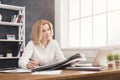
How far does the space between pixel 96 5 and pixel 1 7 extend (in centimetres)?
187

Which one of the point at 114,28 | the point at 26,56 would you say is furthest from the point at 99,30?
the point at 26,56

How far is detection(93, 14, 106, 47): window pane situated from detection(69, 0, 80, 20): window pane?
533 mm

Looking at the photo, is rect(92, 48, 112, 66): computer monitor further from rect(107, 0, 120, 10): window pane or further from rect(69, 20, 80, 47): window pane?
rect(69, 20, 80, 47): window pane

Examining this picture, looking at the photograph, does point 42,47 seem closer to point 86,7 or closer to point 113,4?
point 113,4

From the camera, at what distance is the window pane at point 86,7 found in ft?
13.6

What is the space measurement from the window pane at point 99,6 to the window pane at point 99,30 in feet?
0.36

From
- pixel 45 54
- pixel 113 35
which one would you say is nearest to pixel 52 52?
pixel 45 54

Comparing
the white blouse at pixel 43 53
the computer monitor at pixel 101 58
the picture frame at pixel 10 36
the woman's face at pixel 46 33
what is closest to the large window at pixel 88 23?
the picture frame at pixel 10 36

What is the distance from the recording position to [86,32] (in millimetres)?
4180

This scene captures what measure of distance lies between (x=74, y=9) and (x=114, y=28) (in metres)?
1.20

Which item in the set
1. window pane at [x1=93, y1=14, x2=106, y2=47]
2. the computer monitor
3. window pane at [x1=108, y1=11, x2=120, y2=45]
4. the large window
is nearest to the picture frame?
the large window

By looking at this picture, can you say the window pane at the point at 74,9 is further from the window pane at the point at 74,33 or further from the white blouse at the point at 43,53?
the white blouse at the point at 43,53

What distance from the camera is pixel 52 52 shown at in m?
2.70

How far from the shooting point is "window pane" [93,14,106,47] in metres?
3.78
